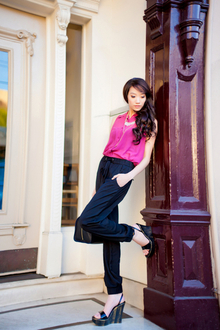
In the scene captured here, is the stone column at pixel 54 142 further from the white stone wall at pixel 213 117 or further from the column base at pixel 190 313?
the white stone wall at pixel 213 117

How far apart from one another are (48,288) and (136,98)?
5.72ft

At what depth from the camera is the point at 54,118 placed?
108 inches

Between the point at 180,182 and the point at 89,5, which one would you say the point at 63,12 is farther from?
the point at 180,182

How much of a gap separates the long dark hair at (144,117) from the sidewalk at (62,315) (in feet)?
4.15

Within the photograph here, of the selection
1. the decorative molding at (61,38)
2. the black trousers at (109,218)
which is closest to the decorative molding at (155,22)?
the decorative molding at (61,38)

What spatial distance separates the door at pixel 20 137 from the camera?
264cm

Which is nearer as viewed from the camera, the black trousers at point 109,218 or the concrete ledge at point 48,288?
the black trousers at point 109,218

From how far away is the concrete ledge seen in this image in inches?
92.7

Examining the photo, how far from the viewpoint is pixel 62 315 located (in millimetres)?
2145

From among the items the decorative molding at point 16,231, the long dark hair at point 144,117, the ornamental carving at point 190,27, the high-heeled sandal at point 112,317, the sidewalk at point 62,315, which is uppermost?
the ornamental carving at point 190,27

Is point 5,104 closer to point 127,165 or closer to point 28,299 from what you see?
point 127,165

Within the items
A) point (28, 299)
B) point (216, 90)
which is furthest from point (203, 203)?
point (28, 299)

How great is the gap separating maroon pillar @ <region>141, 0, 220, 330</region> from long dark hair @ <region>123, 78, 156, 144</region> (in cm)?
8


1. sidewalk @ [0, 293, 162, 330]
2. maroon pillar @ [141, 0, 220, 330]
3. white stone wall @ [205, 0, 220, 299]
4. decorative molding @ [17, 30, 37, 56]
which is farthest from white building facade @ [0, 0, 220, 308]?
white stone wall @ [205, 0, 220, 299]
